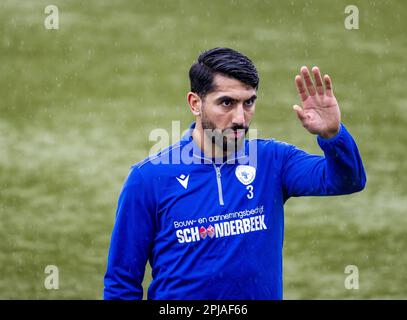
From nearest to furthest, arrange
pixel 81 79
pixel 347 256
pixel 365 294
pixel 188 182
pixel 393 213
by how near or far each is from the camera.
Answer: pixel 188 182
pixel 365 294
pixel 347 256
pixel 393 213
pixel 81 79

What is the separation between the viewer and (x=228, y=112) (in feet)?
12.8

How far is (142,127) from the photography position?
9.87 meters

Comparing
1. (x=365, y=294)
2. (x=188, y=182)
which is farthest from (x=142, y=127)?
(x=188, y=182)

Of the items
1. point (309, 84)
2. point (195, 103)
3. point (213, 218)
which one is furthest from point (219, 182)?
point (309, 84)

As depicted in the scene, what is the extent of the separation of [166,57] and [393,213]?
12.2 ft

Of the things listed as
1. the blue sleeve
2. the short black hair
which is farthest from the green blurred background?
the short black hair

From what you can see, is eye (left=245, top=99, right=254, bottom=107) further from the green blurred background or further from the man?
the green blurred background

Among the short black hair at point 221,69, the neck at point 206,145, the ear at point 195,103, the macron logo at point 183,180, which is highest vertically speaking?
the short black hair at point 221,69

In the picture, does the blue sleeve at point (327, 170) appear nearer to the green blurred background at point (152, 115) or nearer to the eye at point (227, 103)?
the eye at point (227, 103)

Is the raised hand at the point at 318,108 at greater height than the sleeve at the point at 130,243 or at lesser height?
greater

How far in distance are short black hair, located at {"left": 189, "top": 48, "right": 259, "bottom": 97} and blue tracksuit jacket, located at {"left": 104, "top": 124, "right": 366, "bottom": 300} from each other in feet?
1.15

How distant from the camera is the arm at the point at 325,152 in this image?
144 inches

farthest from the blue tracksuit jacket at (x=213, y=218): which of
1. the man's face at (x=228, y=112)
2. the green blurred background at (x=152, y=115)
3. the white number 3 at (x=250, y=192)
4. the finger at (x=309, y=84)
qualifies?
the green blurred background at (x=152, y=115)

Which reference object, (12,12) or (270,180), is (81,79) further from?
(270,180)
